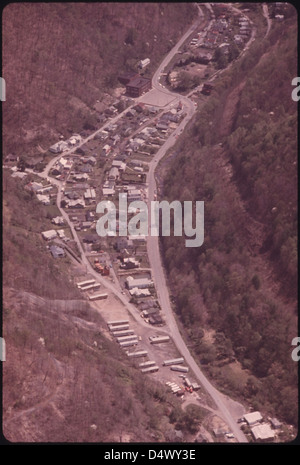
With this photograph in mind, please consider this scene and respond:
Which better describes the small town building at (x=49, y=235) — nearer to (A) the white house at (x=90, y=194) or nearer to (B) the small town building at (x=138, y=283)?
(A) the white house at (x=90, y=194)

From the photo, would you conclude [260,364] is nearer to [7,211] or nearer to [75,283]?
[75,283]

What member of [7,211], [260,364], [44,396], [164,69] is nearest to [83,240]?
[7,211]

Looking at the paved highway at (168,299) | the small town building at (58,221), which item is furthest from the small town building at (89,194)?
the paved highway at (168,299)

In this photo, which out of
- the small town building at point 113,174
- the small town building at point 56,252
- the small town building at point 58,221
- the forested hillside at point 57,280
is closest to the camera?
the forested hillside at point 57,280

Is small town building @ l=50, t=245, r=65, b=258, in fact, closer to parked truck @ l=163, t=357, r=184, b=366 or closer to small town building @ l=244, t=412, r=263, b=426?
parked truck @ l=163, t=357, r=184, b=366

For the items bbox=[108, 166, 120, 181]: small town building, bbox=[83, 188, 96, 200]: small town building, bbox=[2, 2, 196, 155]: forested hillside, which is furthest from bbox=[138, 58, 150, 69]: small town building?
bbox=[83, 188, 96, 200]: small town building

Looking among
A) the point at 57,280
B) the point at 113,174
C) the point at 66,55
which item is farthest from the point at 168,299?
the point at 66,55
